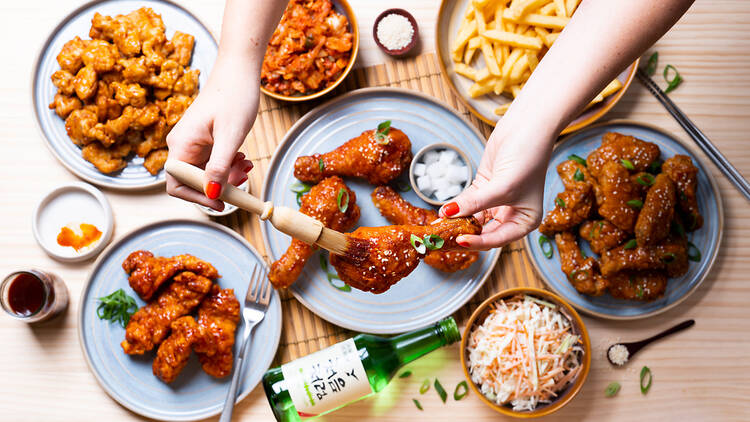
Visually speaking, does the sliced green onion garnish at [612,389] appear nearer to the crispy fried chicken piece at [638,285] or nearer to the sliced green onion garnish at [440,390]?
the crispy fried chicken piece at [638,285]

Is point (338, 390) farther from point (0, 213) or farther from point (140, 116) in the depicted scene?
point (0, 213)

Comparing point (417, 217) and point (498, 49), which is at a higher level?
point (498, 49)

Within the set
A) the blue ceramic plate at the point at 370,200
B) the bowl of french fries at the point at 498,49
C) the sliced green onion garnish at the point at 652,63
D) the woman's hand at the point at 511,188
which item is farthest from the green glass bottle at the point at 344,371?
the sliced green onion garnish at the point at 652,63

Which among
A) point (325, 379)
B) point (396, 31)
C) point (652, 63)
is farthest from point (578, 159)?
point (325, 379)

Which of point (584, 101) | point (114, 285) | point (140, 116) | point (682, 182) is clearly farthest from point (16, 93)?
point (682, 182)

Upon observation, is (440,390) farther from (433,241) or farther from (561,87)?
(561,87)

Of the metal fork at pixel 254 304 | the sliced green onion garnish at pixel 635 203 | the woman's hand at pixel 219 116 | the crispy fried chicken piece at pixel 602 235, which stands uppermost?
the woman's hand at pixel 219 116

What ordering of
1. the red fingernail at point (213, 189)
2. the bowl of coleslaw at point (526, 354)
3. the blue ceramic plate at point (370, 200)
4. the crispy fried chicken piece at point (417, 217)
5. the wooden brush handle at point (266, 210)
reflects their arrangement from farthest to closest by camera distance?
the blue ceramic plate at point (370, 200)
the crispy fried chicken piece at point (417, 217)
the bowl of coleslaw at point (526, 354)
the red fingernail at point (213, 189)
the wooden brush handle at point (266, 210)
